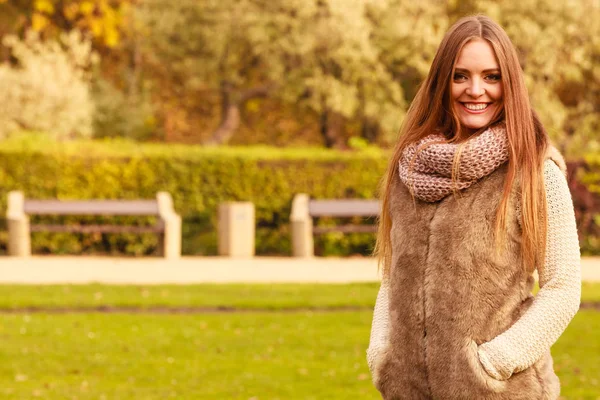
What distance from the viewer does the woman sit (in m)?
2.48

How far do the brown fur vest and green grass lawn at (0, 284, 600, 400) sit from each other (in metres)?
3.76

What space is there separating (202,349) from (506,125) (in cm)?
552

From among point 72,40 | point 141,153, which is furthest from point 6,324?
point 72,40

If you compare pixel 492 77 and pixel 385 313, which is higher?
pixel 492 77

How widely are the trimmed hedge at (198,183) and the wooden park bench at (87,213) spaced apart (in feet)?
1.16

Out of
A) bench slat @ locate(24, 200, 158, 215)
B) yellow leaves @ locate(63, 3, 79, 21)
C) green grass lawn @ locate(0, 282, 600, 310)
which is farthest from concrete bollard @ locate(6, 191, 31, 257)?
yellow leaves @ locate(63, 3, 79, 21)

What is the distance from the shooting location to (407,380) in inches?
102

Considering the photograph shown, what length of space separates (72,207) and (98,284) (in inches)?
168

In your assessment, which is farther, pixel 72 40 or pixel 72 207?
pixel 72 40

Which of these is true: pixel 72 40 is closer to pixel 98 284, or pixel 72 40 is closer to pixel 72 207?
pixel 72 207

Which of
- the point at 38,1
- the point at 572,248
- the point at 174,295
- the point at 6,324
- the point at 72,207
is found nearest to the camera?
the point at 572,248

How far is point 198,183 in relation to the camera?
1627 cm

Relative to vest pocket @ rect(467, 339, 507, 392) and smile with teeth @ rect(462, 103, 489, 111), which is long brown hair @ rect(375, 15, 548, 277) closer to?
smile with teeth @ rect(462, 103, 489, 111)

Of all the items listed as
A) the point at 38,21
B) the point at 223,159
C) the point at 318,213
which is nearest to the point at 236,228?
the point at 318,213
